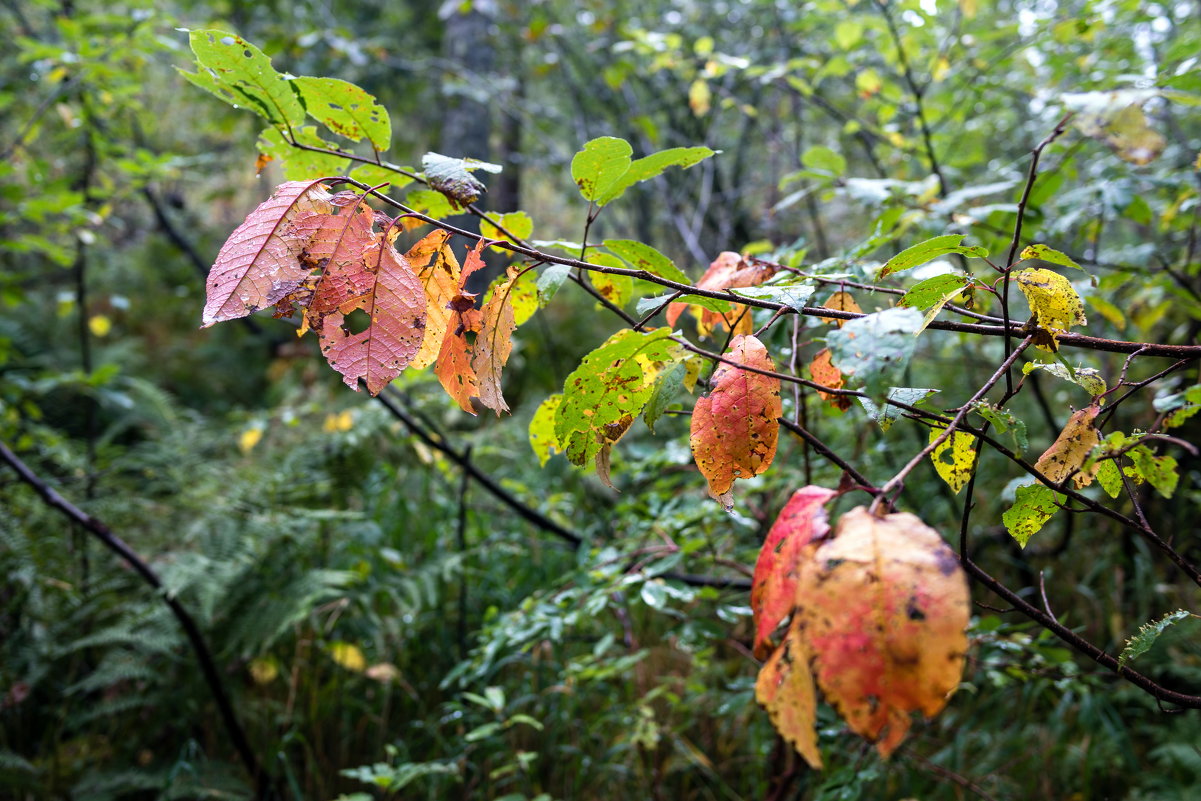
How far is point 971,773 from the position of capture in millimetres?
1826

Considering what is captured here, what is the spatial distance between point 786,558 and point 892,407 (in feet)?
0.84

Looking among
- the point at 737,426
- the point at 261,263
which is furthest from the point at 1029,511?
the point at 261,263

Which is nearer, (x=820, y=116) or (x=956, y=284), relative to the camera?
(x=956, y=284)

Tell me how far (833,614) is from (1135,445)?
16.1 inches

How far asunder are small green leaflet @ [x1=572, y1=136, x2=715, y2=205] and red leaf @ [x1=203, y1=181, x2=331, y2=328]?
26 centimetres

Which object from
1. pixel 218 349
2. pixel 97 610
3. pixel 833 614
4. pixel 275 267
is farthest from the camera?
pixel 218 349

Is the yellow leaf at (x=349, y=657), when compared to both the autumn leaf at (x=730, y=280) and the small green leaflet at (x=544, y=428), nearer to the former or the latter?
the small green leaflet at (x=544, y=428)

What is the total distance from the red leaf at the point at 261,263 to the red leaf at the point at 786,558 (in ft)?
1.45

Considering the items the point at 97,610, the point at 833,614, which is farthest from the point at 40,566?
the point at 833,614

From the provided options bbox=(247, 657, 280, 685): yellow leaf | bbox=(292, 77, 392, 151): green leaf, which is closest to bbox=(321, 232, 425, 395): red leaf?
bbox=(292, 77, 392, 151): green leaf

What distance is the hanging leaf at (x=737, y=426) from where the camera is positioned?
61cm

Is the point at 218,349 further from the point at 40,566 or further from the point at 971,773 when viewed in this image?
the point at 971,773

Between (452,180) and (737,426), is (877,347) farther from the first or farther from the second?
(452,180)

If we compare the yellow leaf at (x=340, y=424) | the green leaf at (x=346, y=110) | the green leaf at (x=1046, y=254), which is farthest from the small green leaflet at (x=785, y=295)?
the yellow leaf at (x=340, y=424)
